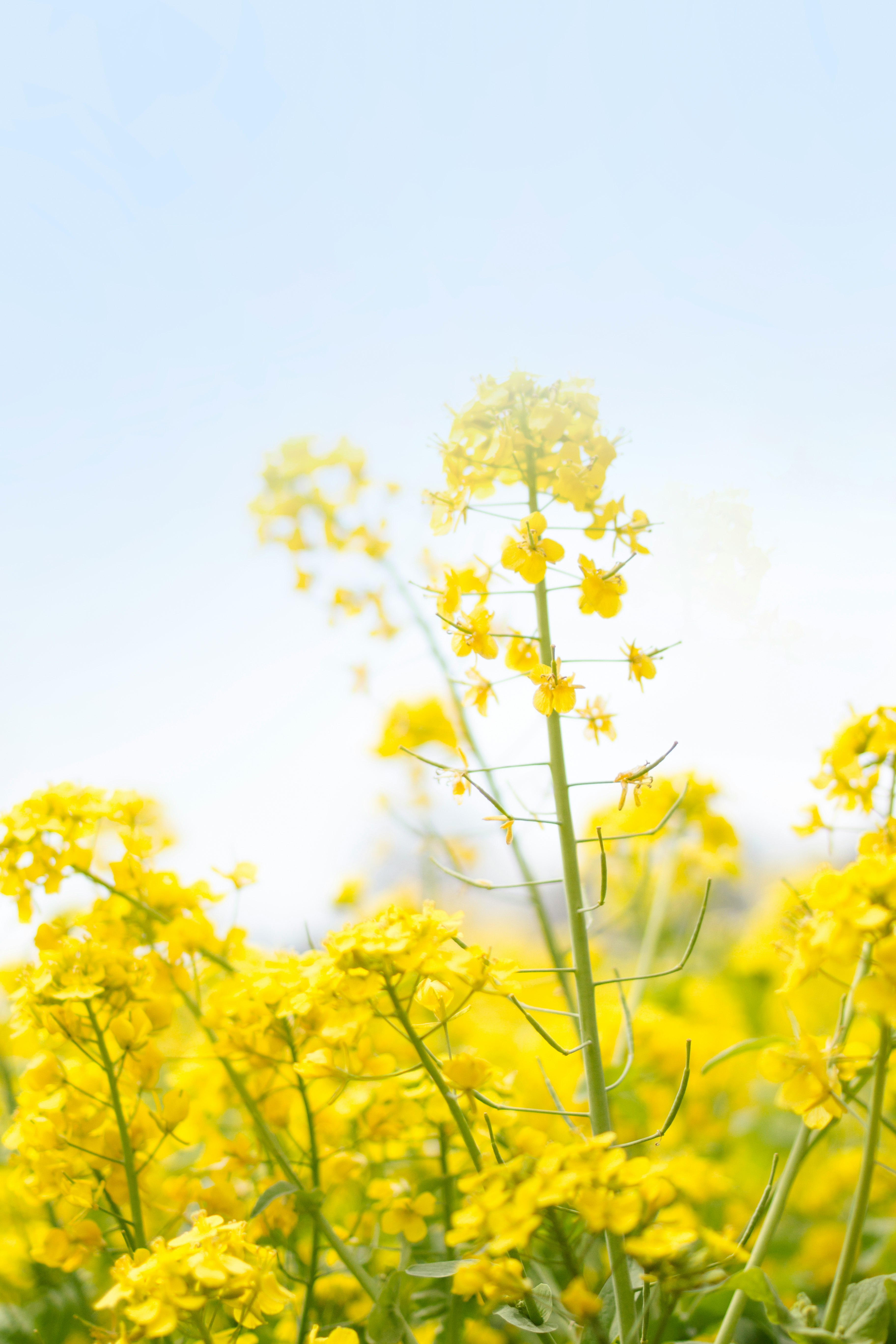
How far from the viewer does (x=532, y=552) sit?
2.76 feet

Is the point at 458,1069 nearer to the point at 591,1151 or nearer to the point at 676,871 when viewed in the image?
the point at 591,1151

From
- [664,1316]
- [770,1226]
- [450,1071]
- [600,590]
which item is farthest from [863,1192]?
[600,590]

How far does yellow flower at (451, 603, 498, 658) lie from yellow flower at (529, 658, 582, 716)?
6 cm

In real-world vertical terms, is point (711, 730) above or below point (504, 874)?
above

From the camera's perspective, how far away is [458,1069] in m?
0.87

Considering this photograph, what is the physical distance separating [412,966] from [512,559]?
14.4 inches

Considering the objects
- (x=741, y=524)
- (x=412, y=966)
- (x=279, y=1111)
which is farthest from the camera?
(x=741, y=524)

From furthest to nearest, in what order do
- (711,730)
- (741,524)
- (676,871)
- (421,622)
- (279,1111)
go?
1. (676,871)
2. (711,730)
3. (421,622)
4. (741,524)
5. (279,1111)

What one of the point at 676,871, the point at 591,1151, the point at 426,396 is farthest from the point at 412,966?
the point at 676,871

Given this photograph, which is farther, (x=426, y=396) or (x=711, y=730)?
(x=711, y=730)

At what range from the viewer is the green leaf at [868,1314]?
0.85 meters

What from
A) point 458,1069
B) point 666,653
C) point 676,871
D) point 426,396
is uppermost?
point 426,396

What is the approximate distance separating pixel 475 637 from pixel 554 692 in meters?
0.10

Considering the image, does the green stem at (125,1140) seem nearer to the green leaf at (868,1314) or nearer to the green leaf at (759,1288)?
the green leaf at (759,1288)
